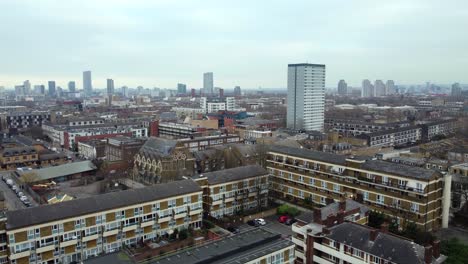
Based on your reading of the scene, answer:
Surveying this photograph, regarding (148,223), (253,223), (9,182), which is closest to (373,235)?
(253,223)

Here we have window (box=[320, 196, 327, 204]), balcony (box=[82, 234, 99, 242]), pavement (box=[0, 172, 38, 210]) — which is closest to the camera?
balcony (box=[82, 234, 99, 242])

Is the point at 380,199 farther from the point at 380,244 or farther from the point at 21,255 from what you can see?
the point at 21,255

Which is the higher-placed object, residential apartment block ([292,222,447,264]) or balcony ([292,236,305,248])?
residential apartment block ([292,222,447,264])

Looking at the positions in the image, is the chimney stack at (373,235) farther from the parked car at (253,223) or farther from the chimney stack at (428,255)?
the parked car at (253,223)

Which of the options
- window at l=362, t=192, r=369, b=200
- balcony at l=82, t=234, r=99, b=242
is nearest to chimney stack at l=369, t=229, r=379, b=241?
window at l=362, t=192, r=369, b=200

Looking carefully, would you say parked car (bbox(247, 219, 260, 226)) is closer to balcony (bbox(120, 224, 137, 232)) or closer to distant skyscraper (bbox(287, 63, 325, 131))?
balcony (bbox(120, 224, 137, 232))

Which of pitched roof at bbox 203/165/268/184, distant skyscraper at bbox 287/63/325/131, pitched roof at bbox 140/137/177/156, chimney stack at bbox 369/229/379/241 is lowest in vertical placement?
chimney stack at bbox 369/229/379/241

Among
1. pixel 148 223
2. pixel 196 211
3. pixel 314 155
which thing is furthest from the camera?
pixel 314 155

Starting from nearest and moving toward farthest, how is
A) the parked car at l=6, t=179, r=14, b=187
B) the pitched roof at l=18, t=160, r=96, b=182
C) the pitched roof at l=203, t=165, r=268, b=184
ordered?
the pitched roof at l=203, t=165, r=268, b=184
the parked car at l=6, t=179, r=14, b=187
the pitched roof at l=18, t=160, r=96, b=182
